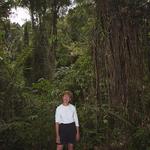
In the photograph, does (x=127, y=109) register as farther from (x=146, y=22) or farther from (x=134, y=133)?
(x=146, y=22)

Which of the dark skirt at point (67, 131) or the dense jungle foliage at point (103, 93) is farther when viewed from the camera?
the dense jungle foliage at point (103, 93)

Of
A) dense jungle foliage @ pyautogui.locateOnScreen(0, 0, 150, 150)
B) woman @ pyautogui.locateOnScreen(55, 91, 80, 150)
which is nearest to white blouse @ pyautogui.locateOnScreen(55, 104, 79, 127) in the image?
woman @ pyautogui.locateOnScreen(55, 91, 80, 150)

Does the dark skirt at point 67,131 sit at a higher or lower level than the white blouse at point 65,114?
lower

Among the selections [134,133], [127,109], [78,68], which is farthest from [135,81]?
[78,68]

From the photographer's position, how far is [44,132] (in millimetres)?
9438

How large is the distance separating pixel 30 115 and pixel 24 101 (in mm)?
535

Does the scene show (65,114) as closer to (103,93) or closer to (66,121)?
(66,121)

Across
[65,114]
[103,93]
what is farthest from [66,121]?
[103,93]

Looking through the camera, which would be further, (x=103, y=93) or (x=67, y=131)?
(x=103, y=93)

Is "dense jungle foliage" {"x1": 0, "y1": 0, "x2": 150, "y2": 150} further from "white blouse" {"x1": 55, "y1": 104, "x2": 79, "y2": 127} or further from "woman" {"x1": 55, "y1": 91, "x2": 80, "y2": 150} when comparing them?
"white blouse" {"x1": 55, "y1": 104, "x2": 79, "y2": 127}

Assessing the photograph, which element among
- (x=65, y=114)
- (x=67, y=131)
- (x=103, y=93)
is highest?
(x=103, y=93)

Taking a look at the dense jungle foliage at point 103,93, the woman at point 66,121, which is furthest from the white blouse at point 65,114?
the dense jungle foliage at point 103,93

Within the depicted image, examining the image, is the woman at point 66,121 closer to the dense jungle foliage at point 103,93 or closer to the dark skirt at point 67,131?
the dark skirt at point 67,131

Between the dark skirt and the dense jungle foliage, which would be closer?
the dark skirt
